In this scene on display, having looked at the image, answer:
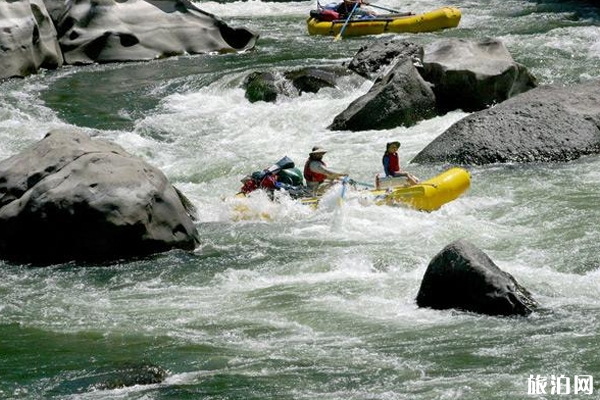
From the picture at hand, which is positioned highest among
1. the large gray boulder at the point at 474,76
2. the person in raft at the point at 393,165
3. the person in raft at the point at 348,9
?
the person in raft at the point at 393,165

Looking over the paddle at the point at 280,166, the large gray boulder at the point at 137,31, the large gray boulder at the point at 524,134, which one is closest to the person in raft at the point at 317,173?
the paddle at the point at 280,166

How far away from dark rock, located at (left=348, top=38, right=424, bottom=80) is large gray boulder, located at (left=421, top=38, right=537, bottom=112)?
4.10 ft

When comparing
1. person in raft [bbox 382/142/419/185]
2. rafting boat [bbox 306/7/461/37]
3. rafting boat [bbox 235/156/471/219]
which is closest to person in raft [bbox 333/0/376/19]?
rafting boat [bbox 306/7/461/37]

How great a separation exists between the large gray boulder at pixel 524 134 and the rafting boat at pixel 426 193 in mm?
1637

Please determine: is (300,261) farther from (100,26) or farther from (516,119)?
(100,26)

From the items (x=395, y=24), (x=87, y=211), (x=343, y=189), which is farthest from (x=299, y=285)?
(x=395, y=24)

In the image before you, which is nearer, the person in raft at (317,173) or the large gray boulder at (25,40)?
the person in raft at (317,173)

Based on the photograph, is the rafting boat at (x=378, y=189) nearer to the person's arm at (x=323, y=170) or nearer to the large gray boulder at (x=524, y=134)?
the person's arm at (x=323, y=170)

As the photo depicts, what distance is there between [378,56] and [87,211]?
8.70 metres

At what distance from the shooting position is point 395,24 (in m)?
23.1

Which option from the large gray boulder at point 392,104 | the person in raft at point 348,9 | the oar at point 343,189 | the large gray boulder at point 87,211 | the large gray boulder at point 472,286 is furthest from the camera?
the person in raft at point 348,9

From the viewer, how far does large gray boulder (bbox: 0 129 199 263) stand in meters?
10.9

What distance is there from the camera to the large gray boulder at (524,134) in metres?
14.5

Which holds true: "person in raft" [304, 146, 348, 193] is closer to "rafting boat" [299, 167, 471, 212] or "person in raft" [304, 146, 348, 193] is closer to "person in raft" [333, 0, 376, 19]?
"rafting boat" [299, 167, 471, 212]
